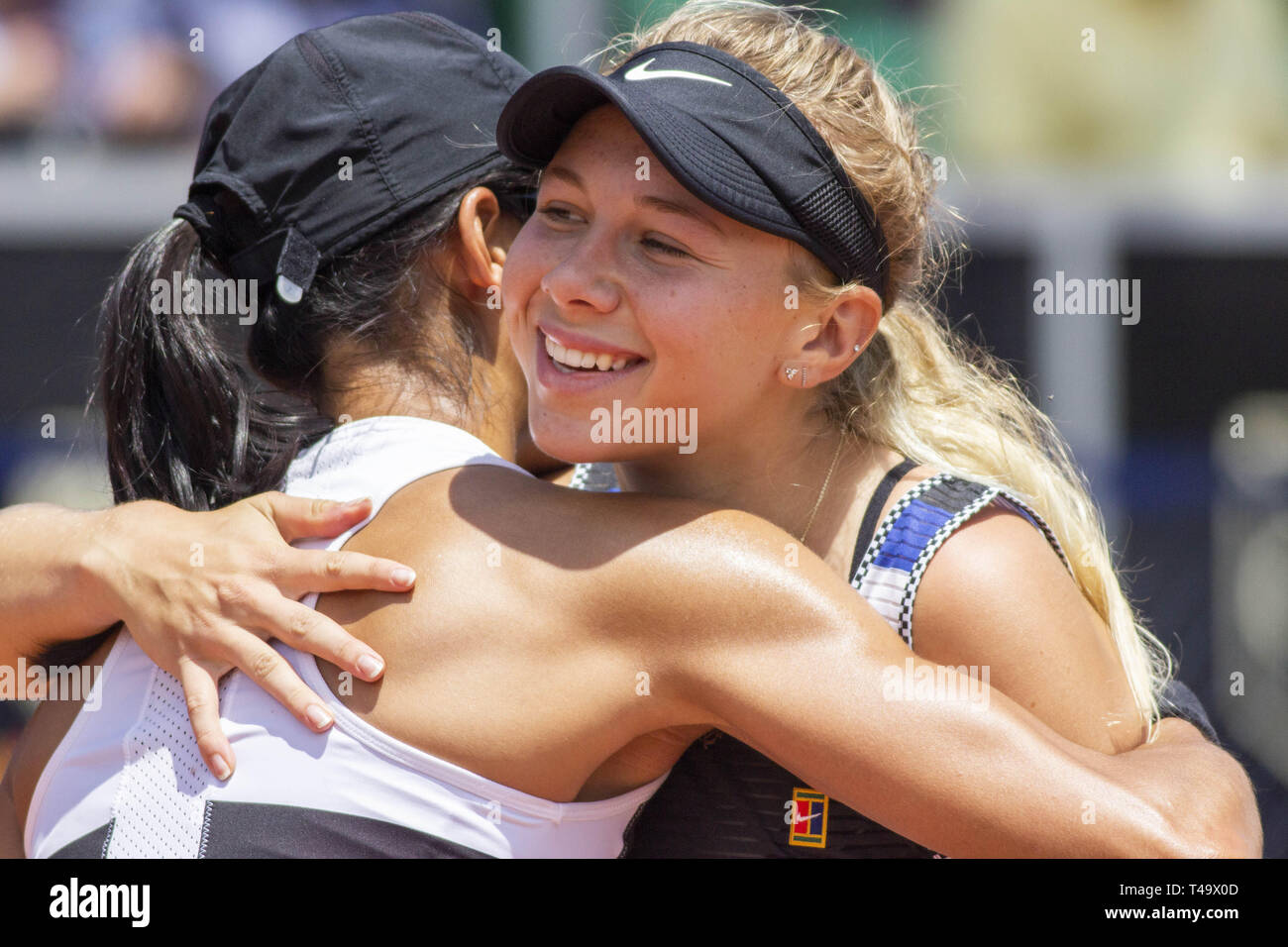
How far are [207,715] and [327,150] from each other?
32.4 inches

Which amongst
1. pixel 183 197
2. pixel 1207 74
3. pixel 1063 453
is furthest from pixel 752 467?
pixel 1207 74

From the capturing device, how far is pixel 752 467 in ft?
6.82

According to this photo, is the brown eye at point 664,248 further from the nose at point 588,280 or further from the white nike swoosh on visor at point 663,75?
the white nike swoosh on visor at point 663,75

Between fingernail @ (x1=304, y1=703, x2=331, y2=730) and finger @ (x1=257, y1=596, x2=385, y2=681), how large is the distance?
6 centimetres

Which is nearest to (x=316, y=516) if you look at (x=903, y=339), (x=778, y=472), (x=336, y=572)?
(x=336, y=572)

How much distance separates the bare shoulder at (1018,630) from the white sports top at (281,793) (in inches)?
18.8

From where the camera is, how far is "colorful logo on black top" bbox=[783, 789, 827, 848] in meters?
1.87

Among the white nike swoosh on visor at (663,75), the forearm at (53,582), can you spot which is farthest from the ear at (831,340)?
the forearm at (53,582)

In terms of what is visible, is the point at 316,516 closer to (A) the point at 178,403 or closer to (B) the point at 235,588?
(B) the point at 235,588

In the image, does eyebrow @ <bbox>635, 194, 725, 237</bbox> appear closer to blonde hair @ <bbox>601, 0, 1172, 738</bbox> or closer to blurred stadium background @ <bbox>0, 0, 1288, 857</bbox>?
blonde hair @ <bbox>601, 0, 1172, 738</bbox>

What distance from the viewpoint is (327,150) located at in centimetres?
202

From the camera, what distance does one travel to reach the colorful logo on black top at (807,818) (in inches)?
73.5

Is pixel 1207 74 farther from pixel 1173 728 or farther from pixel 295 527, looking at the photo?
pixel 295 527

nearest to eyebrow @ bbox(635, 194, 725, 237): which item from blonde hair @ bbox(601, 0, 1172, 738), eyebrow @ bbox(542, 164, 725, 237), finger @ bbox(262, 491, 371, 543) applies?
eyebrow @ bbox(542, 164, 725, 237)
